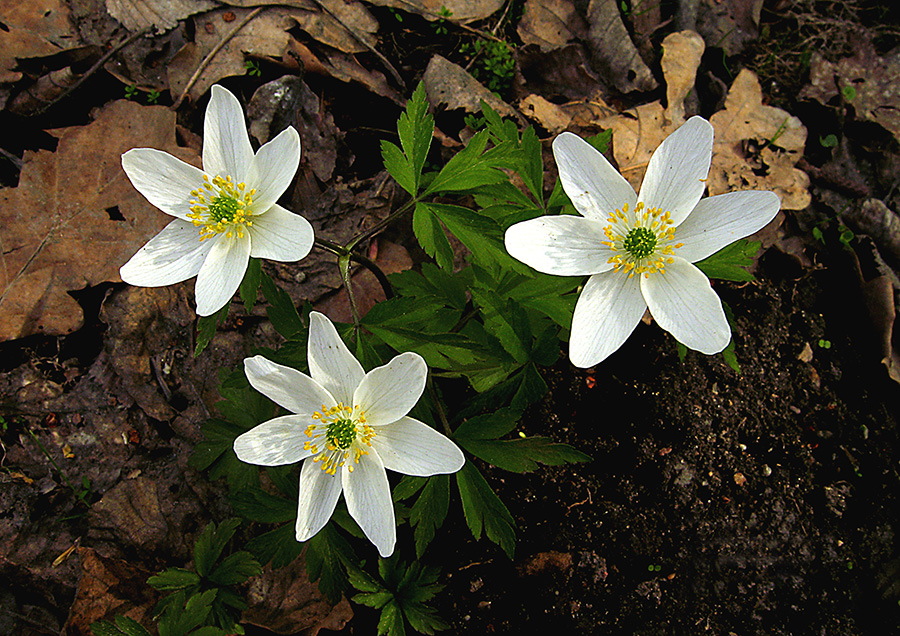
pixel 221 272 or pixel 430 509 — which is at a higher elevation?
pixel 221 272

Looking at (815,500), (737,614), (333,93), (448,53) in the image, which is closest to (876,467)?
(815,500)

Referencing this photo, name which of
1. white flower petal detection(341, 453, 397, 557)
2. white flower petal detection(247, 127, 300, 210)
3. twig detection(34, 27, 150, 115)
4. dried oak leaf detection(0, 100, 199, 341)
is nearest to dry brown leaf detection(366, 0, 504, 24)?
twig detection(34, 27, 150, 115)

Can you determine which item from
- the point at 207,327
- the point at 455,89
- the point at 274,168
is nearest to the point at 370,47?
the point at 455,89

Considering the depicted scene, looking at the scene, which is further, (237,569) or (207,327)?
(237,569)

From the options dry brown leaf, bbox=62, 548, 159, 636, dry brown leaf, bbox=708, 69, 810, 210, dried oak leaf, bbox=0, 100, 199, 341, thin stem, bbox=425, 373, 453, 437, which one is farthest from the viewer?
dry brown leaf, bbox=708, 69, 810, 210

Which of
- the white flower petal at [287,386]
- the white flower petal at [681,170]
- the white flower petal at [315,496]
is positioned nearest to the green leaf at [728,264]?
the white flower petal at [681,170]

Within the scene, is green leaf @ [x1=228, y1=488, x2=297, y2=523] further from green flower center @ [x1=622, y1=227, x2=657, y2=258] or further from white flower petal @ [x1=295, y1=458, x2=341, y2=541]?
green flower center @ [x1=622, y1=227, x2=657, y2=258]

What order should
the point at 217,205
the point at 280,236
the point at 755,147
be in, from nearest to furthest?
1. the point at 280,236
2. the point at 217,205
3. the point at 755,147

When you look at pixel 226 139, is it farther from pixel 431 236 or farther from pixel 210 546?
pixel 210 546
